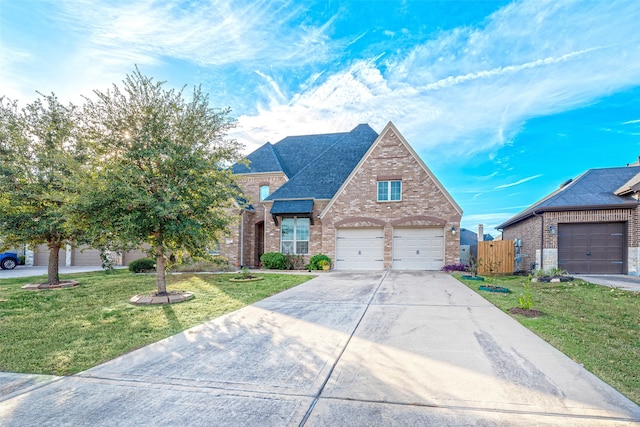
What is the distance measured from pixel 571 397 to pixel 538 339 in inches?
88.4

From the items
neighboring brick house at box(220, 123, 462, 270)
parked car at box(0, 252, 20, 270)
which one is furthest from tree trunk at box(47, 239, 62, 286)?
parked car at box(0, 252, 20, 270)

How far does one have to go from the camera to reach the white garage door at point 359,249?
17.5 meters

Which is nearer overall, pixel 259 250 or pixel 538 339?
pixel 538 339

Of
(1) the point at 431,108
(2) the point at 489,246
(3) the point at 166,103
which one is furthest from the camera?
(2) the point at 489,246

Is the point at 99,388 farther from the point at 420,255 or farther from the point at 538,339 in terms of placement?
the point at 420,255

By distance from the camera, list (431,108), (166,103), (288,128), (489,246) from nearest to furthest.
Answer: (166,103)
(431,108)
(489,246)
(288,128)

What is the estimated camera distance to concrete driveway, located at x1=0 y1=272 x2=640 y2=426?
2.88 metres

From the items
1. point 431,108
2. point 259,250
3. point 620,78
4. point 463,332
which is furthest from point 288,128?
point 463,332

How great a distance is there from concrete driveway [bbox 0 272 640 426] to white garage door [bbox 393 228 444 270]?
1108cm

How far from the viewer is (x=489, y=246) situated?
1552cm

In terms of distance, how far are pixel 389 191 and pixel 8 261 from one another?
25.4 meters

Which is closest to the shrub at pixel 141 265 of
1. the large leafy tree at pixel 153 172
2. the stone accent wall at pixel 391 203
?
the large leafy tree at pixel 153 172

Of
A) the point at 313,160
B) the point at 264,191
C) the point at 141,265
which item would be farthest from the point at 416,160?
the point at 141,265

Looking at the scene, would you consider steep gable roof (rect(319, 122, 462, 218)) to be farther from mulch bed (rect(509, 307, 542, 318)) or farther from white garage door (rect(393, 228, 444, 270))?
mulch bed (rect(509, 307, 542, 318))
